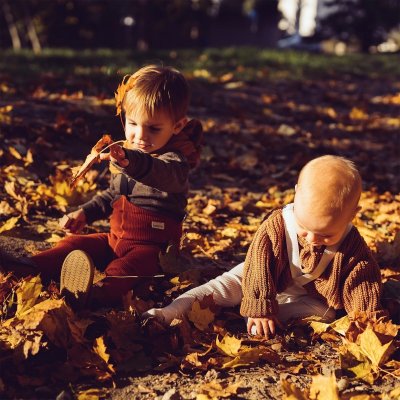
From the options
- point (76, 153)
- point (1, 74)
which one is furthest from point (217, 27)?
point (76, 153)

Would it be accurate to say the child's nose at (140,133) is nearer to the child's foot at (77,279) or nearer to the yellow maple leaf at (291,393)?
the child's foot at (77,279)

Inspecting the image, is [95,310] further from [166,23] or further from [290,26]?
[290,26]

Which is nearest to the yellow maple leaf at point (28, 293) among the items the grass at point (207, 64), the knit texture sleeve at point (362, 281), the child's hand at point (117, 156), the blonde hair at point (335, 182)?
the child's hand at point (117, 156)

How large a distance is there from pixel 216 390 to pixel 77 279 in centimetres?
72

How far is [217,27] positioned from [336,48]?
6.39 meters

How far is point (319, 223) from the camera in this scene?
2.11 m

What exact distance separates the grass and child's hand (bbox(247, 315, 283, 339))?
5119 millimetres

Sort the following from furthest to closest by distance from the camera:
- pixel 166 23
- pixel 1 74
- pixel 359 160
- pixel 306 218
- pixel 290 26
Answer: pixel 290 26 → pixel 166 23 → pixel 1 74 → pixel 359 160 → pixel 306 218

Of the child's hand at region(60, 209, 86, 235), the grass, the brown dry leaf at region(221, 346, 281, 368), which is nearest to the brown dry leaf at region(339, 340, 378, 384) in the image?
the brown dry leaf at region(221, 346, 281, 368)

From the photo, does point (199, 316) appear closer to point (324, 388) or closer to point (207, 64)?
point (324, 388)

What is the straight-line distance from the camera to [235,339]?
84.3 inches

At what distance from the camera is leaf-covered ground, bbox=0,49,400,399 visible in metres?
1.99

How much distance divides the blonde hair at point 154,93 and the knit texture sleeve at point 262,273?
0.71 meters

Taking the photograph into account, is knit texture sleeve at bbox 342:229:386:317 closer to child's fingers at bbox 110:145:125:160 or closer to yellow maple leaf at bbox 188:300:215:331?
yellow maple leaf at bbox 188:300:215:331
